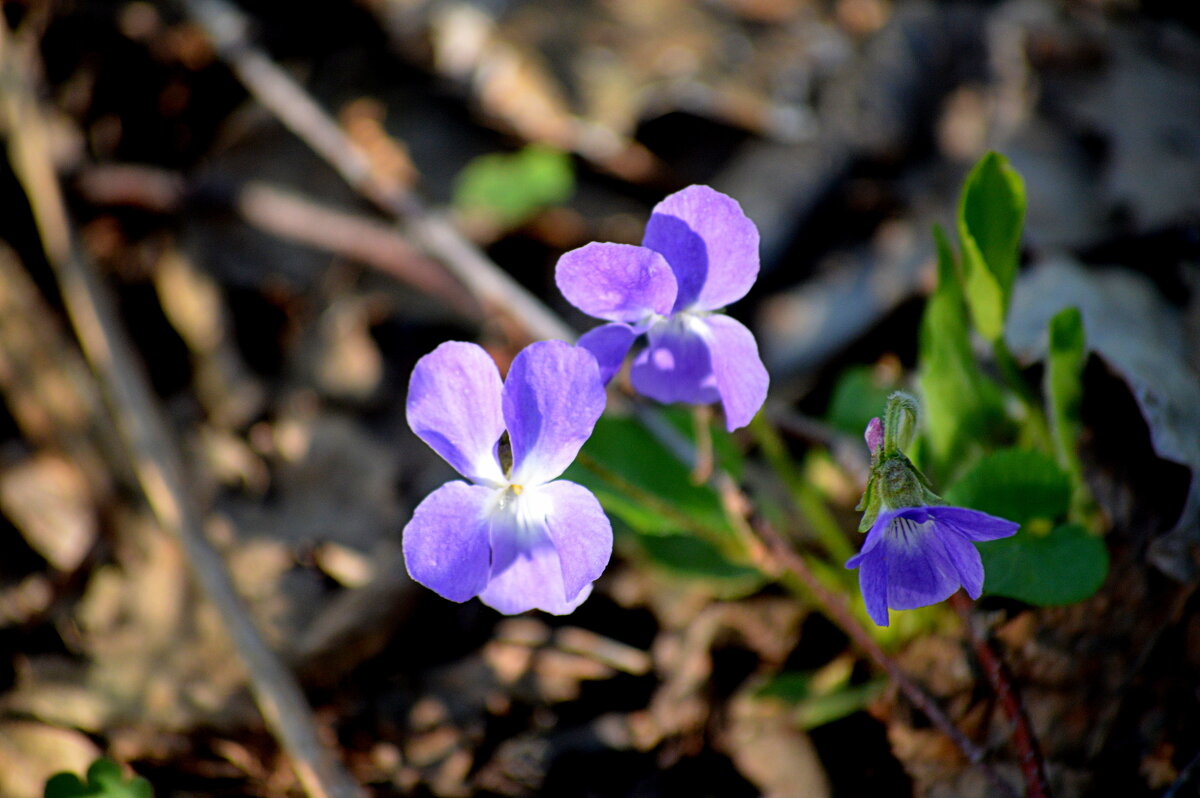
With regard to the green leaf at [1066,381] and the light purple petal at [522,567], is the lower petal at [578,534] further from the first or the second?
the green leaf at [1066,381]

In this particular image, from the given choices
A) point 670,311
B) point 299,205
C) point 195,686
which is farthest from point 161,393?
point 670,311

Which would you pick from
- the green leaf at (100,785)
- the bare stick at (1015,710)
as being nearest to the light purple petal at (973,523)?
the bare stick at (1015,710)

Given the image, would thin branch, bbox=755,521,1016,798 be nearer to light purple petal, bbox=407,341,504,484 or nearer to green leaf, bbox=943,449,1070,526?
green leaf, bbox=943,449,1070,526

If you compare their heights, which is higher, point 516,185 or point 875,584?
point 516,185

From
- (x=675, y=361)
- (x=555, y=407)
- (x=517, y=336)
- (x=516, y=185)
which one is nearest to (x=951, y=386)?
(x=675, y=361)

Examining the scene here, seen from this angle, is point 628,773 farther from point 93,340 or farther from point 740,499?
point 93,340

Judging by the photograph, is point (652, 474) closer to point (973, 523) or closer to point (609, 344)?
point (609, 344)
